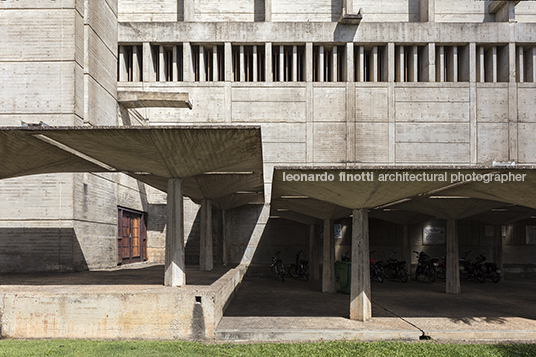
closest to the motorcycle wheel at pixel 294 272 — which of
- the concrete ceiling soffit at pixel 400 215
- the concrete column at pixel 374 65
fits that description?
the concrete ceiling soffit at pixel 400 215

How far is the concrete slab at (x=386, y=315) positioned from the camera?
7039mm

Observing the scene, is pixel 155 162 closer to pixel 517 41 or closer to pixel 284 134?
pixel 284 134

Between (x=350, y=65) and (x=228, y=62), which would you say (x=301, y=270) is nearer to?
(x=350, y=65)

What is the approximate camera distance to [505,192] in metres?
7.69

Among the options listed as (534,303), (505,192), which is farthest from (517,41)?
(505,192)

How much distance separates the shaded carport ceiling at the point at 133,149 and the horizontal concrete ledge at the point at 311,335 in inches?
125

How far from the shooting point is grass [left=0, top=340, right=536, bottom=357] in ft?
19.8

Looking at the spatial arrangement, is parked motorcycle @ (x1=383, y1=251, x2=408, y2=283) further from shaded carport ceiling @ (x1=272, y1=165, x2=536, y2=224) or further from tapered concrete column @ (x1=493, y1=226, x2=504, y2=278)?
shaded carport ceiling @ (x1=272, y1=165, x2=536, y2=224)

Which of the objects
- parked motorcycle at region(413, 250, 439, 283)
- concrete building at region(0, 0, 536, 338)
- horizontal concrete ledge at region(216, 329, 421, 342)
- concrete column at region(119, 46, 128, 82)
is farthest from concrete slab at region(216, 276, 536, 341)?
concrete column at region(119, 46, 128, 82)

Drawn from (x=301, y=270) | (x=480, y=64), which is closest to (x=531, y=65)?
(x=480, y=64)

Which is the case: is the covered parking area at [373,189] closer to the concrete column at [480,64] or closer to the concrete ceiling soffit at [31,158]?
the concrete ceiling soffit at [31,158]

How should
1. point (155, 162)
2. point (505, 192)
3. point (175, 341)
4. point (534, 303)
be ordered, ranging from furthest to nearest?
1. point (534, 303)
2. point (155, 162)
3. point (505, 192)
4. point (175, 341)

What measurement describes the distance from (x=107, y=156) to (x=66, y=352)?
3.55 meters

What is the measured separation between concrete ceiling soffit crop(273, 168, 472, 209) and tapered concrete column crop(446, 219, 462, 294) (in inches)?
186
